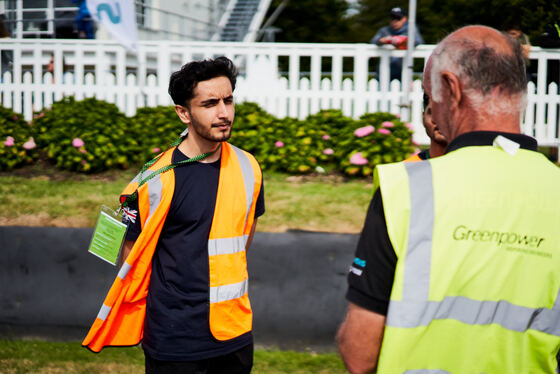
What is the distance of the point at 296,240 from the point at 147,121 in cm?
370

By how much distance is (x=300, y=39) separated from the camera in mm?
36375

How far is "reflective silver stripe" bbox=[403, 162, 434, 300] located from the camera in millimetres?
1717

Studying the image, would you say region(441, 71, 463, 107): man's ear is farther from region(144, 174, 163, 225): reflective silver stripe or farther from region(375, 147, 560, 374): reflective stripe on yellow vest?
region(144, 174, 163, 225): reflective silver stripe

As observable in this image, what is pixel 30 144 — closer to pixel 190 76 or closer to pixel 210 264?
pixel 190 76

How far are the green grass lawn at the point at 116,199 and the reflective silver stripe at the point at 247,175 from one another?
8.45 ft

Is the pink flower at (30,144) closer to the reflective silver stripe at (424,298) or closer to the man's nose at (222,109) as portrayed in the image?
the man's nose at (222,109)

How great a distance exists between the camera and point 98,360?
491 centimetres

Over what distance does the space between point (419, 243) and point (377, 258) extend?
0.39 feet

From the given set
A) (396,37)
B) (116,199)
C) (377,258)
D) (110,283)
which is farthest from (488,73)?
(396,37)

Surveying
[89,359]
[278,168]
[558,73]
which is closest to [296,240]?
Answer: [89,359]

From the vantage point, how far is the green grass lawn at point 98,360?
4.76 metres

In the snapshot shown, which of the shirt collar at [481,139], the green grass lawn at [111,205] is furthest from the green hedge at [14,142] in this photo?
the shirt collar at [481,139]

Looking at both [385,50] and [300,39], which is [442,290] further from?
[300,39]

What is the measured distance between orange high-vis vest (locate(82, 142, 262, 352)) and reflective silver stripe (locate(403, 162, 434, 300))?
5.03 ft
